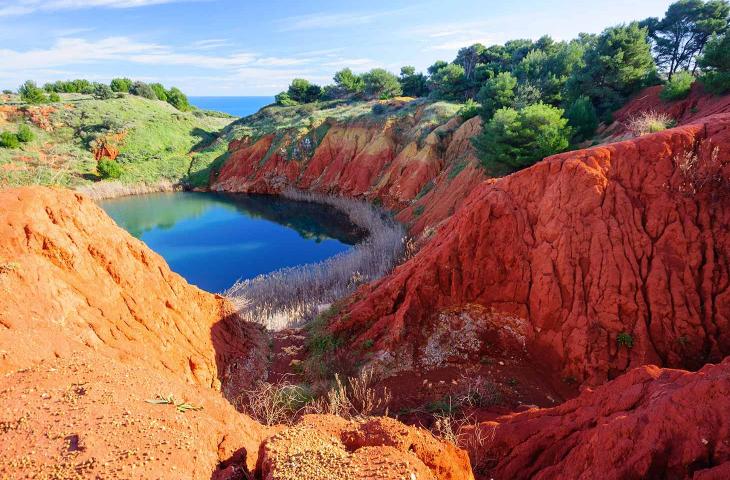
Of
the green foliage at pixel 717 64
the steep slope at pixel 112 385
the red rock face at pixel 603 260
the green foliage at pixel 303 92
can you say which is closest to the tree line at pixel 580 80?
the green foliage at pixel 717 64

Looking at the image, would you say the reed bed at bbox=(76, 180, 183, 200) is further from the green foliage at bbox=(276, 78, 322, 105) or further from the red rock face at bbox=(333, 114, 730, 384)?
the red rock face at bbox=(333, 114, 730, 384)

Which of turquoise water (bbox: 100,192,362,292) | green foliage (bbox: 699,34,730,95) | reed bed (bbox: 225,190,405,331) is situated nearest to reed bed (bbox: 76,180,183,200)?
turquoise water (bbox: 100,192,362,292)

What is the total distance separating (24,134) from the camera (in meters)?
36.0

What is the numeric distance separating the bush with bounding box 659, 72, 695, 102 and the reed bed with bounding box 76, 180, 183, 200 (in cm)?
3705

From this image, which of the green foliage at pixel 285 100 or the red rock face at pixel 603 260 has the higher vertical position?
the green foliage at pixel 285 100

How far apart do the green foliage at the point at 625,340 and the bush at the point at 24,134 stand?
47126mm

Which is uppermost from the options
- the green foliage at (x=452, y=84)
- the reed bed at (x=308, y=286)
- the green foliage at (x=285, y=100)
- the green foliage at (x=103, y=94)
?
the green foliage at (x=103, y=94)

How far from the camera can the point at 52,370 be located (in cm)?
424

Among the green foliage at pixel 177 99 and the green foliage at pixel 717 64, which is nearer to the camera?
the green foliage at pixel 717 64

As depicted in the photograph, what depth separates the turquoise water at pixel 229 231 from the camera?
64.5ft

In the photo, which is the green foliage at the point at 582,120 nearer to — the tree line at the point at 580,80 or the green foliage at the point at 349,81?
the tree line at the point at 580,80

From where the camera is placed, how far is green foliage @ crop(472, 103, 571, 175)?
15453 mm

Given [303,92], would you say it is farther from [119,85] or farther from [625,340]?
[625,340]

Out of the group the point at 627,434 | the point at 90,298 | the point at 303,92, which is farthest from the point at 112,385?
the point at 303,92
